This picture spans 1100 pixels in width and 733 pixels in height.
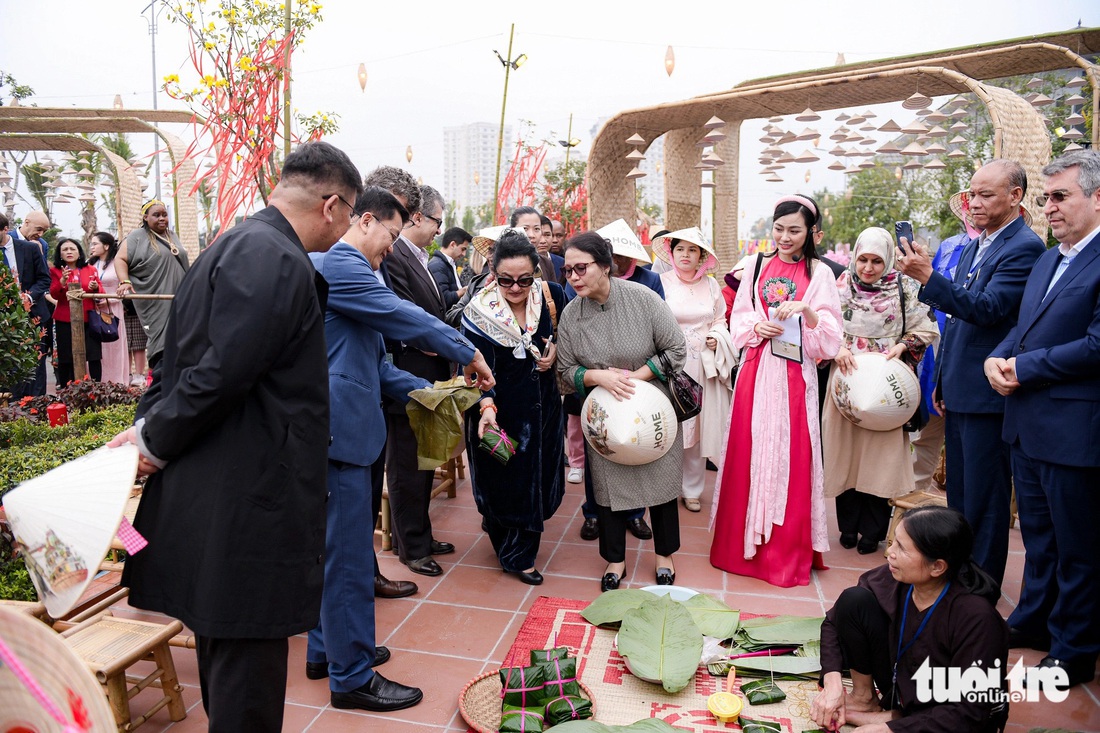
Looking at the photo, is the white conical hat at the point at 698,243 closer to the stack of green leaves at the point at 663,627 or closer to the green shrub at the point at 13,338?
the stack of green leaves at the point at 663,627

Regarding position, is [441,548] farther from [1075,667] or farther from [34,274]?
[34,274]

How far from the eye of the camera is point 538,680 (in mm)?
2707

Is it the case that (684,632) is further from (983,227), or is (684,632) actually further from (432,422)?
(983,227)

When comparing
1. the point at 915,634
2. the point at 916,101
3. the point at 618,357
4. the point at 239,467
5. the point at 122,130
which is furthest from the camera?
the point at 122,130

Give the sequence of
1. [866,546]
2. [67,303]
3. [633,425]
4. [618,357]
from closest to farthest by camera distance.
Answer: [633,425] < [618,357] < [866,546] < [67,303]

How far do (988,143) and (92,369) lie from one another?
718 inches

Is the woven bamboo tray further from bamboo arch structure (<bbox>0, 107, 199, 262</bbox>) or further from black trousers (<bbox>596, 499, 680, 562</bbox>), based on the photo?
bamboo arch structure (<bbox>0, 107, 199, 262</bbox>)

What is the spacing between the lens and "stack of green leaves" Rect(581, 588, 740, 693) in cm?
285

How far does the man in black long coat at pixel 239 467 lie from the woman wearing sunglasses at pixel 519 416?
168cm

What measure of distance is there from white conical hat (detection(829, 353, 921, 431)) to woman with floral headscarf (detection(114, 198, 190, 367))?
537cm

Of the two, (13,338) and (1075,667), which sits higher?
(13,338)

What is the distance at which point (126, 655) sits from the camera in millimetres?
2494

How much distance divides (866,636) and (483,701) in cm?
134

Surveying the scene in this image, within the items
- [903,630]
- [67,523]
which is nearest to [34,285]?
[67,523]
